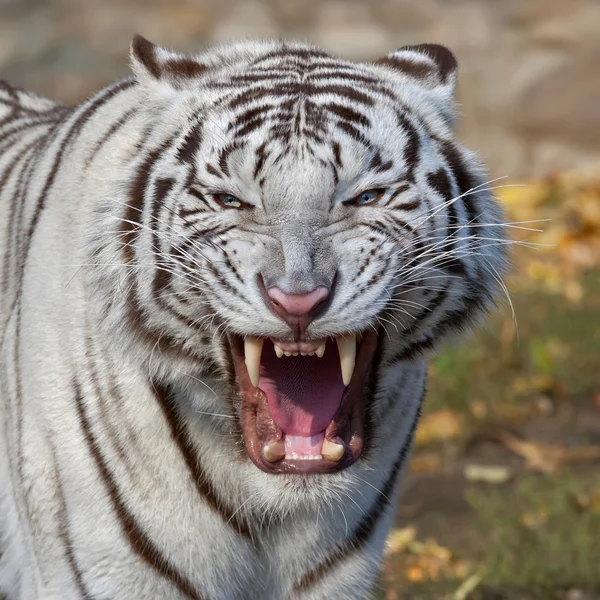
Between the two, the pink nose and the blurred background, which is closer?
the pink nose

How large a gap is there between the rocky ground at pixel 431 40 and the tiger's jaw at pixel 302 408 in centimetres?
463

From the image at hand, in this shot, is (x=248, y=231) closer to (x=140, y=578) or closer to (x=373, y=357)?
(x=373, y=357)

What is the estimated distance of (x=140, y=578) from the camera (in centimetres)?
205

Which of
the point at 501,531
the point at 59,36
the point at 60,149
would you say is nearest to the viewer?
the point at 60,149

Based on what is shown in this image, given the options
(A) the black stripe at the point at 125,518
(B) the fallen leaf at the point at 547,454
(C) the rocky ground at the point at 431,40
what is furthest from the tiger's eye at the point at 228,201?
(C) the rocky ground at the point at 431,40

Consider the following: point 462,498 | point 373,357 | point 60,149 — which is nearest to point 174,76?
point 60,149

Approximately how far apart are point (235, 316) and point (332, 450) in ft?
0.93

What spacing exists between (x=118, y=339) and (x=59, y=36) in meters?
4.69

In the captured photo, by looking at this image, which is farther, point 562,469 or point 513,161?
point 513,161

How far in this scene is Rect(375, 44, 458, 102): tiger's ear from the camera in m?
2.13

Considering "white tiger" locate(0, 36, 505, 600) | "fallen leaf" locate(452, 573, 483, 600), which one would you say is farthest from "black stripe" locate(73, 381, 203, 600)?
"fallen leaf" locate(452, 573, 483, 600)

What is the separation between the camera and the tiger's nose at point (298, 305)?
1.73 m

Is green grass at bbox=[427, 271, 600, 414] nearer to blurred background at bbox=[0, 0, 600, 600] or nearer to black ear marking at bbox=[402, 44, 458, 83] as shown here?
blurred background at bbox=[0, 0, 600, 600]

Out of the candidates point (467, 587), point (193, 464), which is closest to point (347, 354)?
point (193, 464)
